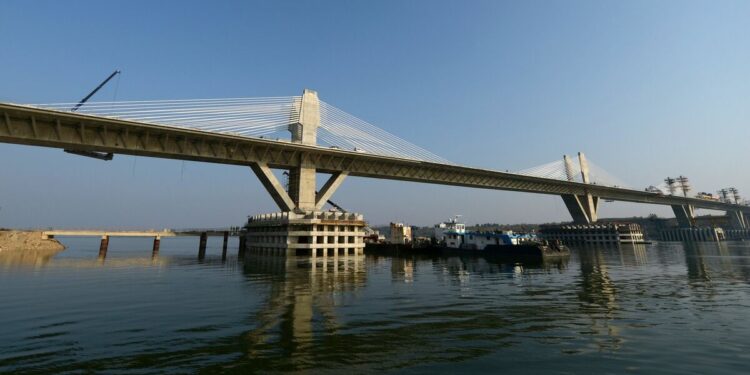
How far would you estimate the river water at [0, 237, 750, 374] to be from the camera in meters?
8.08

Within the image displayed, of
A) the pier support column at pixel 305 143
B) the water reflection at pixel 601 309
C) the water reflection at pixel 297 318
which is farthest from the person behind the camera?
the pier support column at pixel 305 143

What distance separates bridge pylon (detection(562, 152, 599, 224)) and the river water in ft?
283

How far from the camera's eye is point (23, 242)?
6050cm

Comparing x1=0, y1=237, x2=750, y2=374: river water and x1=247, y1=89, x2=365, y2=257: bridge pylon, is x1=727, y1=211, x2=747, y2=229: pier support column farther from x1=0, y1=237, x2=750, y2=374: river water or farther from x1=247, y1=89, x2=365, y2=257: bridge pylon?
x1=247, y1=89, x2=365, y2=257: bridge pylon

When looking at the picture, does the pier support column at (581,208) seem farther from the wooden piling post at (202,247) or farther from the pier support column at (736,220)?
the pier support column at (736,220)

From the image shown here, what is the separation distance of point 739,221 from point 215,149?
209 meters

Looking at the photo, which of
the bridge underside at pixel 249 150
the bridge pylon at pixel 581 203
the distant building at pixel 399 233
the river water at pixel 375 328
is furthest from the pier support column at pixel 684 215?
the river water at pixel 375 328

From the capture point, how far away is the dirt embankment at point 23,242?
191 feet

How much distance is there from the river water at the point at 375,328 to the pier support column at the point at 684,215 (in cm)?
14564

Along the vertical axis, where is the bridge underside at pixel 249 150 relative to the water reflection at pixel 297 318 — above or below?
above

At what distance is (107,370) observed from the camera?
7.61 metres

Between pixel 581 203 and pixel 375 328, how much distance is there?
4312 inches

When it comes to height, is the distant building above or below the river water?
above

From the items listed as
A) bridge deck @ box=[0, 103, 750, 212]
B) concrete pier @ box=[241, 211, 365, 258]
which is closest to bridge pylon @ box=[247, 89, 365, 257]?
concrete pier @ box=[241, 211, 365, 258]
